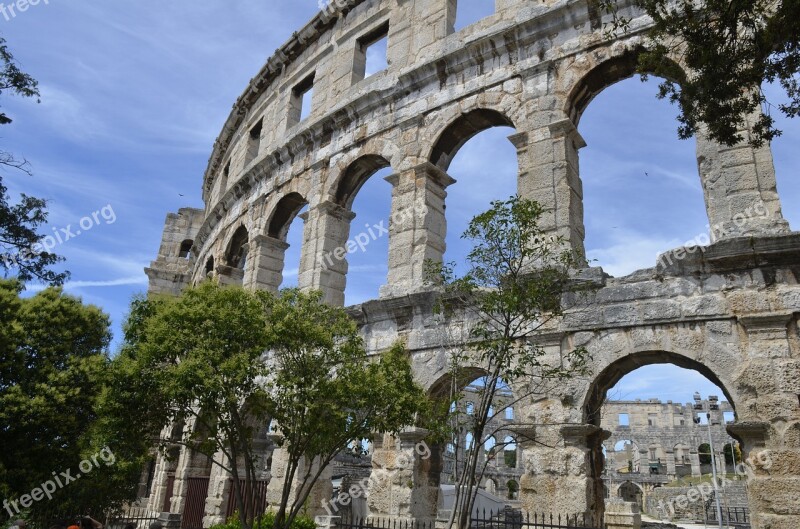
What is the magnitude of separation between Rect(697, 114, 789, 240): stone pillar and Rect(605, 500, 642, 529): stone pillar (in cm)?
947

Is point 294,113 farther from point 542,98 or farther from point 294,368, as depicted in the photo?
point 294,368

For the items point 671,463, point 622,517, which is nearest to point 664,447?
point 671,463

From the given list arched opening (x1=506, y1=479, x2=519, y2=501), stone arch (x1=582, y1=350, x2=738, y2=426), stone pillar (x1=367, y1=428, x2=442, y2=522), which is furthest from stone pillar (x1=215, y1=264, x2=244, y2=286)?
arched opening (x1=506, y1=479, x2=519, y2=501)

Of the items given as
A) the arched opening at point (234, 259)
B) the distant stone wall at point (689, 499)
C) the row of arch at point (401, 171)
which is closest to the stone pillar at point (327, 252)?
the row of arch at point (401, 171)

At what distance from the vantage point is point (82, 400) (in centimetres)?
1208

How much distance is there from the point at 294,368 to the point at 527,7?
6.83 meters

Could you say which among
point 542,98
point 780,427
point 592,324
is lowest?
point 780,427

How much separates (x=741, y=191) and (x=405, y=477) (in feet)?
18.5

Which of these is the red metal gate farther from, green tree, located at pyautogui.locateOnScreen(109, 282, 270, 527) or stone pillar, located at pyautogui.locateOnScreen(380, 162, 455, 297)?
stone pillar, located at pyautogui.locateOnScreen(380, 162, 455, 297)

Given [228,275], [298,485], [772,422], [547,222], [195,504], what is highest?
[228,275]

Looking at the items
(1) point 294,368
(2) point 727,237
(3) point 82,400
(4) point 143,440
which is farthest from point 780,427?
(3) point 82,400

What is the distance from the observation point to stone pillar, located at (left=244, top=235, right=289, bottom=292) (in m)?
13.2

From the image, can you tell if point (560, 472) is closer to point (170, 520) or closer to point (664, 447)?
point (170, 520)

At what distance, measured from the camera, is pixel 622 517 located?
15.0 m
